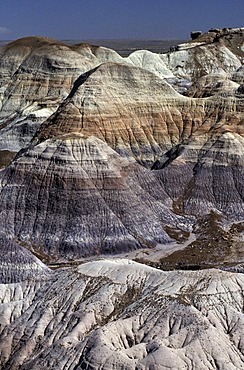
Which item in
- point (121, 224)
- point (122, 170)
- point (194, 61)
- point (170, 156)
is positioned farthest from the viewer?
point (194, 61)

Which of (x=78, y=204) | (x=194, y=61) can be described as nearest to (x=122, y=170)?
(x=78, y=204)

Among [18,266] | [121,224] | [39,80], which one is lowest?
[121,224]

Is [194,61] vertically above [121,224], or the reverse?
[194,61]

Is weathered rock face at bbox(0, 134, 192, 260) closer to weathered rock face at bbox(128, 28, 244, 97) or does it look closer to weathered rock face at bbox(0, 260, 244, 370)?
weathered rock face at bbox(0, 260, 244, 370)

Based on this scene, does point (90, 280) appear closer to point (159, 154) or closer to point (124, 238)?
point (124, 238)

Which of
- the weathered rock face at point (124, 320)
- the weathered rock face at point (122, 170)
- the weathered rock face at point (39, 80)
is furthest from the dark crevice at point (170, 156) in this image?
the weathered rock face at point (39, 80)

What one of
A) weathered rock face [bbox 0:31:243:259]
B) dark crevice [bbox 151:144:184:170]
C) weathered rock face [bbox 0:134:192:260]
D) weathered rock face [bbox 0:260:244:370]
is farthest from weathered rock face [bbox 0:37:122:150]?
weathered rock face [bbox 0:260:244:370]

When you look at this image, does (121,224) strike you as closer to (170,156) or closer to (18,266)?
(18,266)
